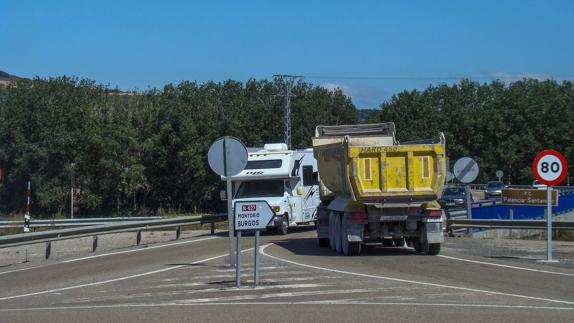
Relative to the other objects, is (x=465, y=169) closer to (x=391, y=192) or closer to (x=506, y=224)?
(x=506, y=224)

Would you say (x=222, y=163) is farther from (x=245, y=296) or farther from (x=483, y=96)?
(x=483, y=96)

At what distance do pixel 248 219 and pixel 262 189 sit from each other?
16088 millimetres

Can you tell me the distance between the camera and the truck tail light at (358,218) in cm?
1931

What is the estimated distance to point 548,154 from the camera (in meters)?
18.8

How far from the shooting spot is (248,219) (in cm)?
1362

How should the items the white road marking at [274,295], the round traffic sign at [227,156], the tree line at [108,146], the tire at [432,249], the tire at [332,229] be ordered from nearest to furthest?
the white road marking at [274,295] < the round traffic sign at [227,156] < the tire at [432,249] < the tire at [332,229] < the tree line at [108,146]

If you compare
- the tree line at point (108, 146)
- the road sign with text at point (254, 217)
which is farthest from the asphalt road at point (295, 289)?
the tree line at point (108, 146)

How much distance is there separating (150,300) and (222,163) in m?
4.56

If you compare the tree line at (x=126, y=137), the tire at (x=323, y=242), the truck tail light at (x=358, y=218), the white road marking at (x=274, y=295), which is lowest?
the white road marking at (x=274, y=295)

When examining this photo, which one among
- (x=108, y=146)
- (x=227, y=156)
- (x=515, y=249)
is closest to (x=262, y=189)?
(x=515, y=249)

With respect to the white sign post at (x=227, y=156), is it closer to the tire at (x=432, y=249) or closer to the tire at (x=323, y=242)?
the tire at (x=432, y=249)

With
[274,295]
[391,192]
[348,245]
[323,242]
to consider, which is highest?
[391,192]

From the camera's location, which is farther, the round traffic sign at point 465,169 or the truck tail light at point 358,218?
the round traffic sign at point 465,169

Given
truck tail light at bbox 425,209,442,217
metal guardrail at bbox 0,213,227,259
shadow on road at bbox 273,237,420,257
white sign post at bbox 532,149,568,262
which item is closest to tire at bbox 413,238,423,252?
shadow on road at bbox 273,237,420,257
